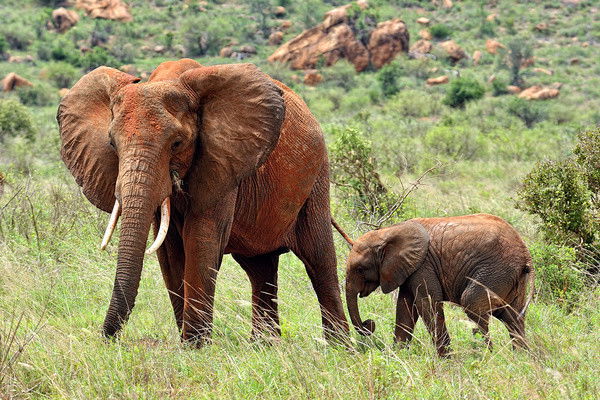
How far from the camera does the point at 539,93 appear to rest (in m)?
42.9

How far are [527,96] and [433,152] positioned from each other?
2401 cm

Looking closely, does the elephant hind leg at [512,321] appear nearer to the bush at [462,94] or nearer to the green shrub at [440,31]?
the bush at [462,94]

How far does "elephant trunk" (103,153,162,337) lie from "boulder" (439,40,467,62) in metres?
51.2

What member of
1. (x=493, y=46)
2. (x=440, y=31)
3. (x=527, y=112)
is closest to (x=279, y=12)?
(x=440, y=31)

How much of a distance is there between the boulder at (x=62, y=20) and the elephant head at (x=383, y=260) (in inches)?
2130

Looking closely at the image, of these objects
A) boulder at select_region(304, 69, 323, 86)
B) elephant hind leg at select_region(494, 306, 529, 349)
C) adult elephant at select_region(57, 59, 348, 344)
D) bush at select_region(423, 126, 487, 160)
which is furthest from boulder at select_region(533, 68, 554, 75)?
adult elephant at select_region(57, 59, 348, 344)

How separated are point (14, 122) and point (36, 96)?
18327mm

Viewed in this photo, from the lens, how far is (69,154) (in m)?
5.46

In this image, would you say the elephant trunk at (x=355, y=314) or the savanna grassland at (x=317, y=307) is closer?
the savanna grassland at (x=317, y=307)

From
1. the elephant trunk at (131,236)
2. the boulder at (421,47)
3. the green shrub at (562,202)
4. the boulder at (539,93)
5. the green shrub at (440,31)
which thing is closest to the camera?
the elephant trunk at (131,236)

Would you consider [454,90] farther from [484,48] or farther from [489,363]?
[489,363]

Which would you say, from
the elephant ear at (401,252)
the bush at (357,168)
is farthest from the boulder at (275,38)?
the elephant ear at (401,252)

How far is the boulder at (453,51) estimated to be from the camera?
5403cm

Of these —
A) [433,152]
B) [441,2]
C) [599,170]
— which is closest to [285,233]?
[599,170]
